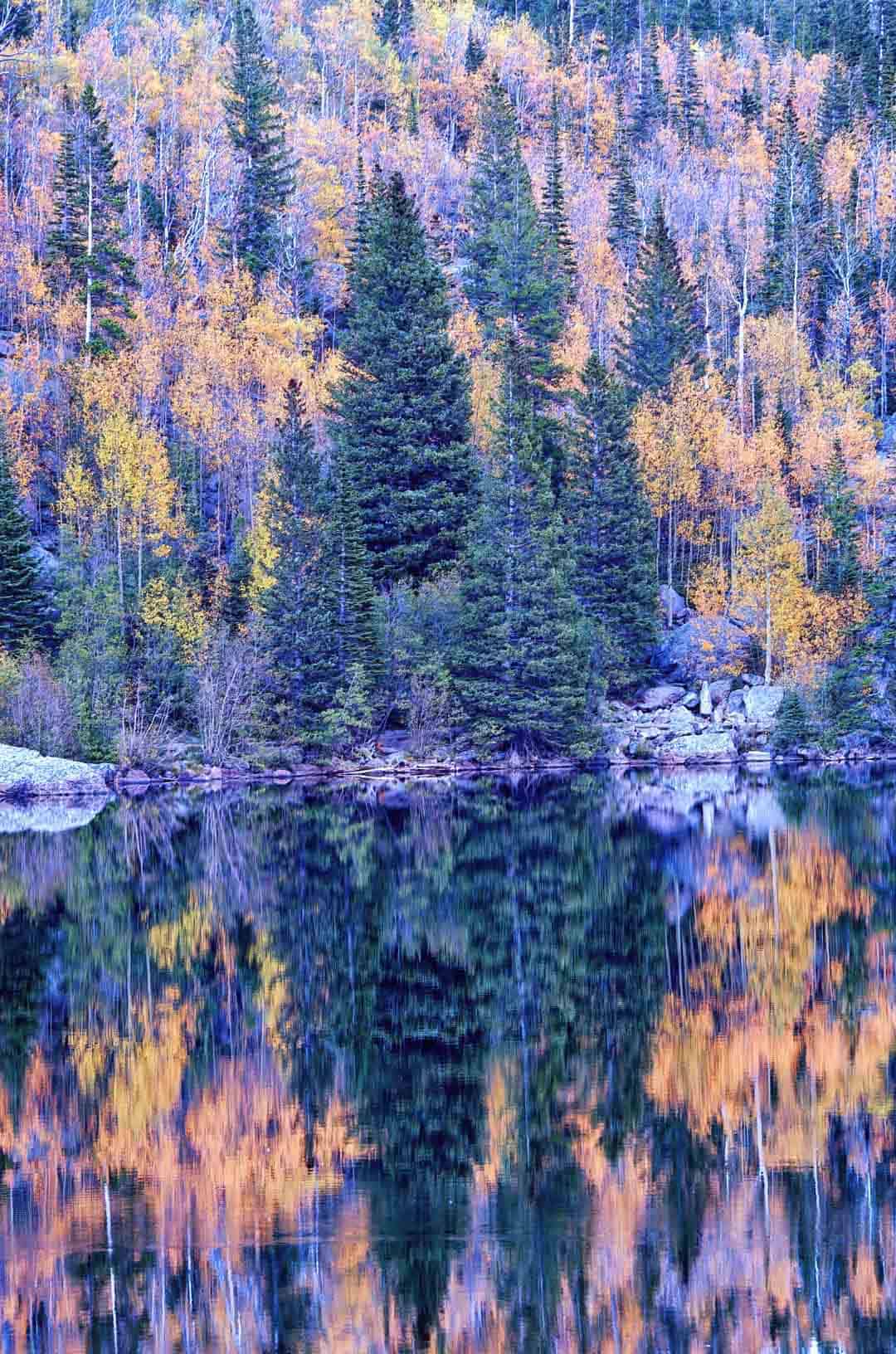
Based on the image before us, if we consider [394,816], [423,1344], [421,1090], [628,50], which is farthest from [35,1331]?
[628,50]

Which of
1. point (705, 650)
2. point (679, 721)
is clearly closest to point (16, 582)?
point (679, 721)

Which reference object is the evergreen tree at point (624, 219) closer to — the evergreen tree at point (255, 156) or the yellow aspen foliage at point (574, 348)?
the yellow aspen foliage at point (574, 348)

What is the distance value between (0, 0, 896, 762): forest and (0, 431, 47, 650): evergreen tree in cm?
16

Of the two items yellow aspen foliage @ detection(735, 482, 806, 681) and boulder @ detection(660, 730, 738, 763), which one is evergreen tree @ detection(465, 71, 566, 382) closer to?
yellow aspen foliage @ detection(735, 482, 806, 681)

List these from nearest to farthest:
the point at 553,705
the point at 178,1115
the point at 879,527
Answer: the point at 178,1115 → the point at 553,705 → the point at 879,527

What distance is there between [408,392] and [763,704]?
711 inches

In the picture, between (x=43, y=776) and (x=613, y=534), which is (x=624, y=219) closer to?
(x=613, y=534)

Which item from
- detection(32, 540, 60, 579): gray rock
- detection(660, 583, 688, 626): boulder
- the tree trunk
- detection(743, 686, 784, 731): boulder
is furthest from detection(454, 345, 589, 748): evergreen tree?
detection(32, 540, 60, 579): gray rock

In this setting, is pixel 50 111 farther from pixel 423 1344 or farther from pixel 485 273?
pixel 423 1344

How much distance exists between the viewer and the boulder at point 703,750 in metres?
57.6

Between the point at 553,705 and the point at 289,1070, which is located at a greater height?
the point at 553,705

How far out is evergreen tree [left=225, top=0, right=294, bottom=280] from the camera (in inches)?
3366

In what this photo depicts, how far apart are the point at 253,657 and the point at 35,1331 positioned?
4627cm

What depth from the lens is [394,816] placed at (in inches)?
1494
